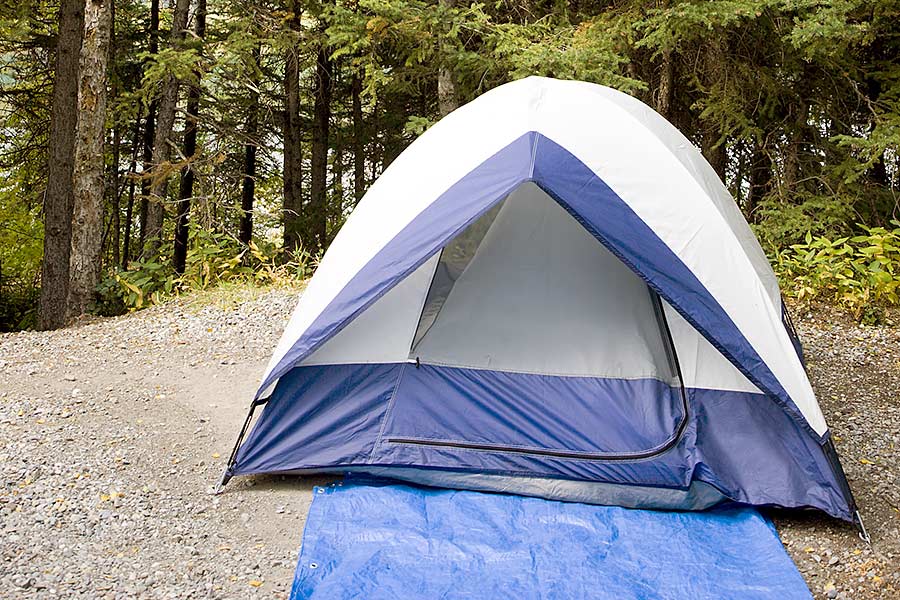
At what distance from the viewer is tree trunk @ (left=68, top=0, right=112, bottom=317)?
6.94 m

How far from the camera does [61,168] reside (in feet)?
25.5

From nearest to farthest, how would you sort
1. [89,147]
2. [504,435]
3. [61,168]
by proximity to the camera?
[504,435] < [89,147] < [61,168]

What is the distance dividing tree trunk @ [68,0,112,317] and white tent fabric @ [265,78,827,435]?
4.36 m

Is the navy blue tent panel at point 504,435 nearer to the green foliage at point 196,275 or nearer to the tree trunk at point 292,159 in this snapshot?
the green foliage at point 196,275

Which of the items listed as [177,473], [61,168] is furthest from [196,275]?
[177,473]

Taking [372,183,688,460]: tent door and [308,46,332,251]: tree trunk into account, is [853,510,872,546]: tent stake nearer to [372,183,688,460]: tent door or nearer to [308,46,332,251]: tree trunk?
[372,183,688,460]: tent door

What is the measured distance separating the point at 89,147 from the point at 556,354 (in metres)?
5.23

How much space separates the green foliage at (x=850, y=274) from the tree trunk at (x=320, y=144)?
238 inches

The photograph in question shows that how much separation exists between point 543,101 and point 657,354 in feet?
3.84

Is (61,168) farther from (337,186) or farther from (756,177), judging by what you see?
(756,177)

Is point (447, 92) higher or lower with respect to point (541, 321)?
higher

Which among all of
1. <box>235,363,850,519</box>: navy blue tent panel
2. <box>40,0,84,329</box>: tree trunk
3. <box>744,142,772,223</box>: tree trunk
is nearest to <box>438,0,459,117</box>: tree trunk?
<box>744,142,772,223</box>: tree trunk

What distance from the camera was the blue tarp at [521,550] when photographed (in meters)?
2.66

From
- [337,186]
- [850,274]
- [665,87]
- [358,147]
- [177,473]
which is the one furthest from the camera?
[337,186]
